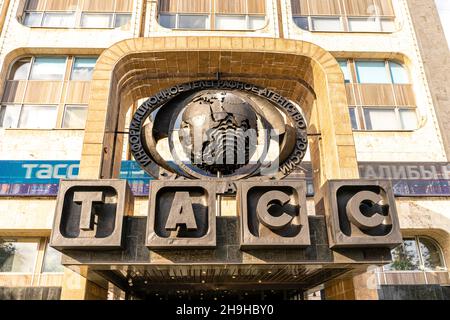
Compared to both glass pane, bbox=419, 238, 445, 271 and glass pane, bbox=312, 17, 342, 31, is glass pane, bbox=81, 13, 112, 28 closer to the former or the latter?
glass pane, bbox=312, 17, 342, 31

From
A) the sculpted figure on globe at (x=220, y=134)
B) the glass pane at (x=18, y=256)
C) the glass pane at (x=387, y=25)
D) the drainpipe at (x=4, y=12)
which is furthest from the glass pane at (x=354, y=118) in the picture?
the drainpipe at (x=4, y=12)

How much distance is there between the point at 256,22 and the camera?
21.4 m

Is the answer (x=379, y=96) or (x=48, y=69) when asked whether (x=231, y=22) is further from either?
(x=48, y=69)

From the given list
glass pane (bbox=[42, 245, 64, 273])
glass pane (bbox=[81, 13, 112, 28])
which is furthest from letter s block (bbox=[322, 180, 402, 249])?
glass pane (bbox=[81, 13, 112, 28])

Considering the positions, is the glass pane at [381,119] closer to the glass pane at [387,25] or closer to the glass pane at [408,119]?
the glass pane at [408,119]

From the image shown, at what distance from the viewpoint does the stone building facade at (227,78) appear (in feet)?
35.2

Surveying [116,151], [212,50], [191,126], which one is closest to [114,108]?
[116,151]

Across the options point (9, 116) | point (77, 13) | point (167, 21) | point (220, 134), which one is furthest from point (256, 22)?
point (9, 116)

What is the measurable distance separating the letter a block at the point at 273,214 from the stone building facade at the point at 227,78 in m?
0.58

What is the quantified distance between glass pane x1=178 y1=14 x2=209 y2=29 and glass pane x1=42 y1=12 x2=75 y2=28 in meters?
6.54

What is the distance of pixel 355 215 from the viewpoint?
335 inches

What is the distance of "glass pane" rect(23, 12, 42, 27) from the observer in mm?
20953

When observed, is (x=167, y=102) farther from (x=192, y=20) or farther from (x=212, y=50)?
(x=192, y=20)

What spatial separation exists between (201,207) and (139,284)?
4309mm
